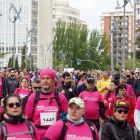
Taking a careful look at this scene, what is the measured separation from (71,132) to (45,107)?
1089mm

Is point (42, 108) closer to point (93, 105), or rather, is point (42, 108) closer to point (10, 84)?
point (93, 105)

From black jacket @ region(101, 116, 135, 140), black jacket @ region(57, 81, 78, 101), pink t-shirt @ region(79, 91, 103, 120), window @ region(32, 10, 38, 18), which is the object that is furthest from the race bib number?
window @ region(32, 10, 38, 18)

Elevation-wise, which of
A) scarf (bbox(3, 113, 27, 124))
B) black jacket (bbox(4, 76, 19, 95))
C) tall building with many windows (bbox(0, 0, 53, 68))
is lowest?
black jacket (bbox(4, 76, 19, 95))

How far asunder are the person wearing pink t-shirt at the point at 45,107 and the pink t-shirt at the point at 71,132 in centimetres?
99

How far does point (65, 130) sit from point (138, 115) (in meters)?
2.56

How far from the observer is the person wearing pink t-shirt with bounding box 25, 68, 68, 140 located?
4.95 meters

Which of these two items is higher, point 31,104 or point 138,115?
point 31,104

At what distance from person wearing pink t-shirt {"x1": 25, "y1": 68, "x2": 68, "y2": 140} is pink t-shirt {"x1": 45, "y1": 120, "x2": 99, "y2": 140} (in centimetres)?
99

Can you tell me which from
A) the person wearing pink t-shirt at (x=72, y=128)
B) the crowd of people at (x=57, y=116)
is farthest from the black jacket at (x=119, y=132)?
the person wearing pink t-shirt at (x=72, y=128)

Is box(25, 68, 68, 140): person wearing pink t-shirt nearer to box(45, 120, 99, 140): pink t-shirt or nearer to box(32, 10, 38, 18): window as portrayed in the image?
box(45, 120, 99, 140): pink t-shirt

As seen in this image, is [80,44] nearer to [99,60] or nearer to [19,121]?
[99,60]

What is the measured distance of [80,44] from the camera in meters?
84.9

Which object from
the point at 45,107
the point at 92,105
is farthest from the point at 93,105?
the point at 45,107

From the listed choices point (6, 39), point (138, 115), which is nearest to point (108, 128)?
point (138, 115)
